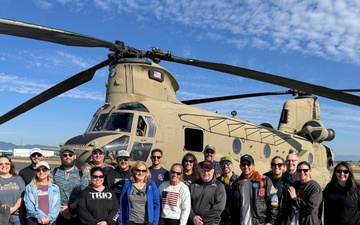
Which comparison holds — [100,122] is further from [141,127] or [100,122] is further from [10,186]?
[10,186]

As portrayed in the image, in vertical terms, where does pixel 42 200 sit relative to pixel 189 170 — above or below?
below

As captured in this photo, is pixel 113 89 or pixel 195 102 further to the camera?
pixel 195 102

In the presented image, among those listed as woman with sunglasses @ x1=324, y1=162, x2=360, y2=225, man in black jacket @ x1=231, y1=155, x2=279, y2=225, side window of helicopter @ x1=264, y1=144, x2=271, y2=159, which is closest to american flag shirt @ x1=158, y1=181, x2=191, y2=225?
man in black jacket @ x1=231, y1=155, x2=279, y2=225

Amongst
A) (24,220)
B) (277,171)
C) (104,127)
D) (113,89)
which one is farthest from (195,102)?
(24,220)

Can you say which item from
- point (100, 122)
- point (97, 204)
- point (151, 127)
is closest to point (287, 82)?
point (151, 127)

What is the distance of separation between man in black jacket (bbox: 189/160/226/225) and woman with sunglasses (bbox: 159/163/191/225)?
5.6 inches

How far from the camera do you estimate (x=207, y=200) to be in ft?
16.0

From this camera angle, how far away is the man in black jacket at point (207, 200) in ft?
15.8

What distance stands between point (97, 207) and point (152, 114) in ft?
14.4

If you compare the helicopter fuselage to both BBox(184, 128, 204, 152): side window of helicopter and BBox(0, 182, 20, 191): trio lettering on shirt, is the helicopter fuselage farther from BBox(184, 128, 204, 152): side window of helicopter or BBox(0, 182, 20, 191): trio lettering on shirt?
BBox(0, 182, 20, 191): trio lettering on shirt

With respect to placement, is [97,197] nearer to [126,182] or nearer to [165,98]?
[126,182]

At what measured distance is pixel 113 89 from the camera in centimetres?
941

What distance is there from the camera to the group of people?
462cm

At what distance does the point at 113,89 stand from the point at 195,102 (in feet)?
13.9
